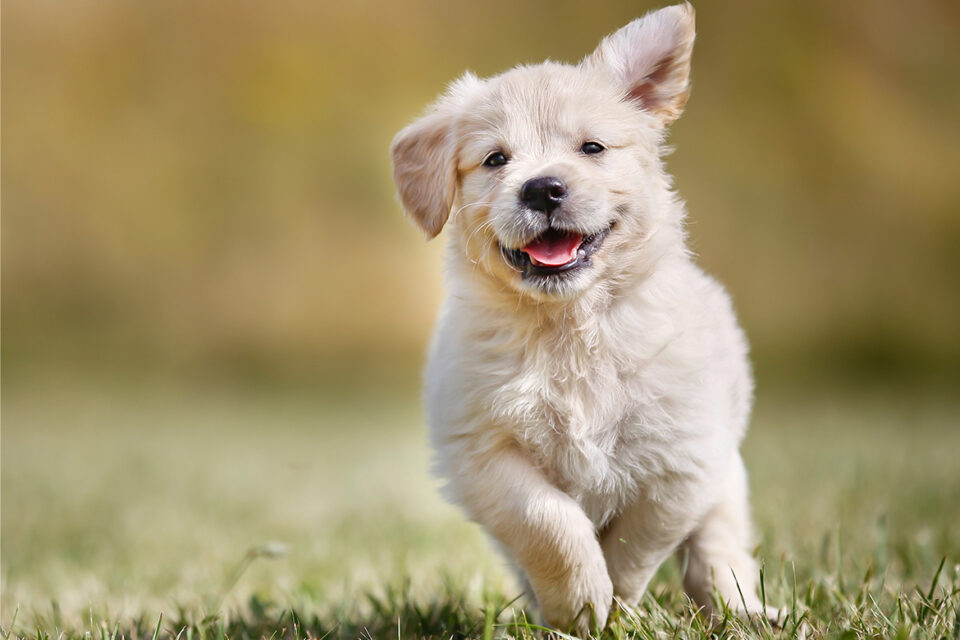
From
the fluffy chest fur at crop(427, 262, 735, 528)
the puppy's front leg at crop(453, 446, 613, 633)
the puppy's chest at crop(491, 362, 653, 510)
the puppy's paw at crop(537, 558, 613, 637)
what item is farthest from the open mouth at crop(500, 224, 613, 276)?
the puppy's paw at crop(537, 558, 613, 637)

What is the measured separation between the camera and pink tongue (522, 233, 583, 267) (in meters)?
2.51

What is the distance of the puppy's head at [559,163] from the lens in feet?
8.19

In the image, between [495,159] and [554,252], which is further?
[495,159]

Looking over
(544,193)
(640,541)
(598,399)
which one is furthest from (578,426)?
(544,193)

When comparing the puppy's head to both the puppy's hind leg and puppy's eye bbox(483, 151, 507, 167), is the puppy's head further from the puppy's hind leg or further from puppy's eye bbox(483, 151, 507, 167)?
the puppy's hind leg

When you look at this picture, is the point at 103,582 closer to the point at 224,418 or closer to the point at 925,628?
the point at 925,628

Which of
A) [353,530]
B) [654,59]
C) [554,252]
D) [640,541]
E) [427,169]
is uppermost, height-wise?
[654,59]

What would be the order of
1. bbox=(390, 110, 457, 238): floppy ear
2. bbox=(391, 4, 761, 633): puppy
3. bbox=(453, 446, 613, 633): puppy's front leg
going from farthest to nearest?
bbox=(390, 110, 457, 238): floppy ear < bbox=(391, 4, 761, 633): puppy < bbox=(453, 446, 613, 633): puppy's front leg

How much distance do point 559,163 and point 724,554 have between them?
3.72 ft

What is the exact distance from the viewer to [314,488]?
575cm

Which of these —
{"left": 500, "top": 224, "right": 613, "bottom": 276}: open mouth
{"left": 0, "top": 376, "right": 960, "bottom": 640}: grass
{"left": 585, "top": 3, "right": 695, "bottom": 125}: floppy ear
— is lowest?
{"left": 0, "top": 376, "right": 960, "bottom": 640}: grass

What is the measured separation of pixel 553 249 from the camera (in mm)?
2535

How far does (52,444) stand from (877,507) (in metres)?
5.47

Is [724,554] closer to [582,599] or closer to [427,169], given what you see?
[582,599]
